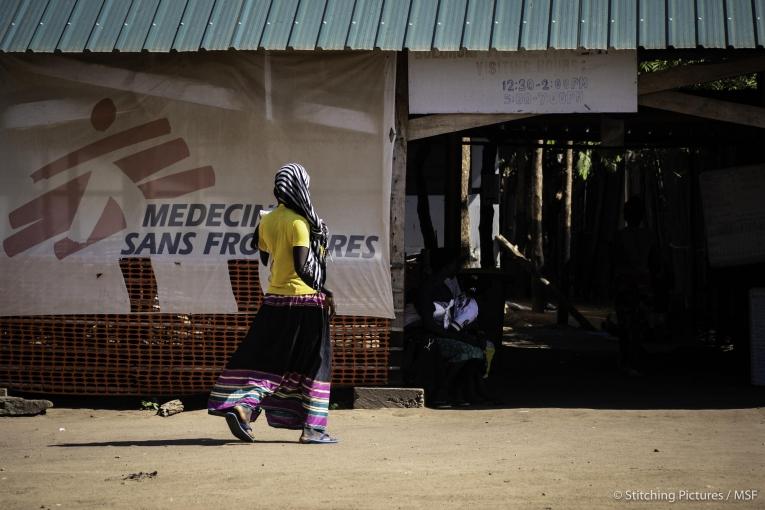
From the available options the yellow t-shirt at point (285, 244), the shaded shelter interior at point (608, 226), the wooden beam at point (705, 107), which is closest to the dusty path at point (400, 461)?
the yellow t-shirt at point (285, 244)

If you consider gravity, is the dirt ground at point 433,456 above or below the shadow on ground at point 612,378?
below

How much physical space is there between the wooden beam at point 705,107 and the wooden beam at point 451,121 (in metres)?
1.04

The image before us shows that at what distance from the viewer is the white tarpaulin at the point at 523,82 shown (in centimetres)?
875

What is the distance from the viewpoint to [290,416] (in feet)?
24.0

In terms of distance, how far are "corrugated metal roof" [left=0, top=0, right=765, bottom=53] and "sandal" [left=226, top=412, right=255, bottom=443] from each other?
2.96 m

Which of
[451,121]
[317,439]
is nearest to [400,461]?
[317,439]

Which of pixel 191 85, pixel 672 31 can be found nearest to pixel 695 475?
A: pixel 672 31

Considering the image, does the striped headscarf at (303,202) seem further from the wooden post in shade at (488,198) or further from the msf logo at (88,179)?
the wooden post in shade at (488,198)

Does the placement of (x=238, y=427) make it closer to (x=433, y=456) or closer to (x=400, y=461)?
(x=400, y=461)

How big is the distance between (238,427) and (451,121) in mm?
3211

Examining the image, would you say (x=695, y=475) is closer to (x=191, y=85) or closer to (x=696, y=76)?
(x=696, y=76)

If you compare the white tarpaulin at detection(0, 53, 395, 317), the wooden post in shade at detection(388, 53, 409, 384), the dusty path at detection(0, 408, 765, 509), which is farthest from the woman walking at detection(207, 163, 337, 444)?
the wooden post in shade at detection(388, 53, 409, 384)

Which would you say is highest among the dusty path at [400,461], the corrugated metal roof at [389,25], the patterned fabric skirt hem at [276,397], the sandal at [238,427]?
the corrugated metal roof at [389,25]

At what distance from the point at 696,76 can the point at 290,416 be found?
14.0ft
